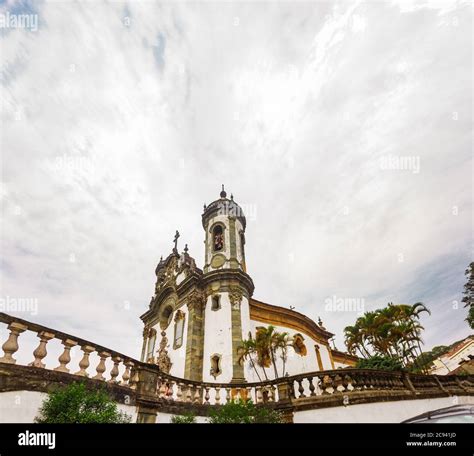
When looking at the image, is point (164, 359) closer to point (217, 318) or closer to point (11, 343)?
point (217, 318)

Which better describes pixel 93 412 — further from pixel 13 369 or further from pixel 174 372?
pixel 174 372

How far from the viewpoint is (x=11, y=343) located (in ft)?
20.6

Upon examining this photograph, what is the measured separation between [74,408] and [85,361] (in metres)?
1.80

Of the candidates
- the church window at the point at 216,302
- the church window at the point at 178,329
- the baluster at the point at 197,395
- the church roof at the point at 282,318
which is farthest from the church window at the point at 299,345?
the baluster at the point at 197,395

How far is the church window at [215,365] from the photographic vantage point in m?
17.4

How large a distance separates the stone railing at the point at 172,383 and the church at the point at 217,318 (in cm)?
430

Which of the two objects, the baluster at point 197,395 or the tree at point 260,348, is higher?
the tree at point 260,348

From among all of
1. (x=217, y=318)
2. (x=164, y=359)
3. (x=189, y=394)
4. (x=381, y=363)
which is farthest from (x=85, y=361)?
(x=381, y=363)

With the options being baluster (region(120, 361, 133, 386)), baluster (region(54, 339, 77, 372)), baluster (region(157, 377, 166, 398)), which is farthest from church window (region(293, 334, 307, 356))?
baluster (region(54, 339, 77, 372))

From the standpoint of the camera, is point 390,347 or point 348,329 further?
point 348,329

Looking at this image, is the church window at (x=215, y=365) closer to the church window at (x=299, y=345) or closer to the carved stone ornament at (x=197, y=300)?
the carved stone ornament at (x=197, y=300)

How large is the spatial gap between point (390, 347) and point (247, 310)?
43.7ft
